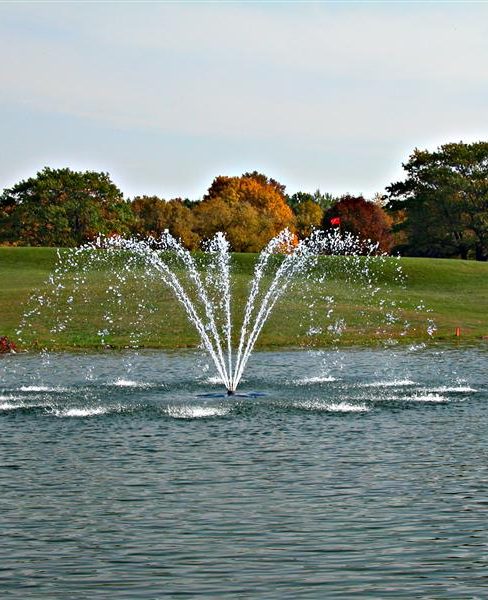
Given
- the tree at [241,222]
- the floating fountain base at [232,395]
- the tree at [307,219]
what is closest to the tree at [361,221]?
the tree at [307,219]

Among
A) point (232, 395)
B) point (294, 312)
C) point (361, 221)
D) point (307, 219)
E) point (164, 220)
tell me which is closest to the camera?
point (232, 395)

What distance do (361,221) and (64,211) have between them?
3705 centimetres

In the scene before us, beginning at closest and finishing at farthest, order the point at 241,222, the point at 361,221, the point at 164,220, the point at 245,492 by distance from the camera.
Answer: the point at 245,492, the point at 241,222, the point at 164,220, the point at 361,221

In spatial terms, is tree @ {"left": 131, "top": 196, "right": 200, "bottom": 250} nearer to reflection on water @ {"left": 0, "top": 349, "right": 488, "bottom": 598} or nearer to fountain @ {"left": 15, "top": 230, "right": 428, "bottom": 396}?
fountain @ {"left": 15, "top": 230, "right": 428, "bottom": 396}

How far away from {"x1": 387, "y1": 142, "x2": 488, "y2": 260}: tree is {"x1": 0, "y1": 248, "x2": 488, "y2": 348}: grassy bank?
22345 millimetres

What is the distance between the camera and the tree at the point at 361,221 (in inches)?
4803

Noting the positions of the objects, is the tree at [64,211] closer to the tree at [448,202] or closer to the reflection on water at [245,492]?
the tree at [448,202]

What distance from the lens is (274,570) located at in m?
13.7

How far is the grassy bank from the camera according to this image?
49.6 meters

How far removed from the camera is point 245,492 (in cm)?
1795

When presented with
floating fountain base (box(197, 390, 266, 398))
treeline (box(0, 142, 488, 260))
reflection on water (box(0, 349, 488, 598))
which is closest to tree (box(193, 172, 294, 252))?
treeline (box(0, 142, 488, 260))

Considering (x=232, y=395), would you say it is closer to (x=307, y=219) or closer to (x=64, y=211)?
(x=64, y=211)

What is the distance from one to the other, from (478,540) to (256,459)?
6.49 metres

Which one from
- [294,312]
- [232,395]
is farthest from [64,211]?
[232,395]
